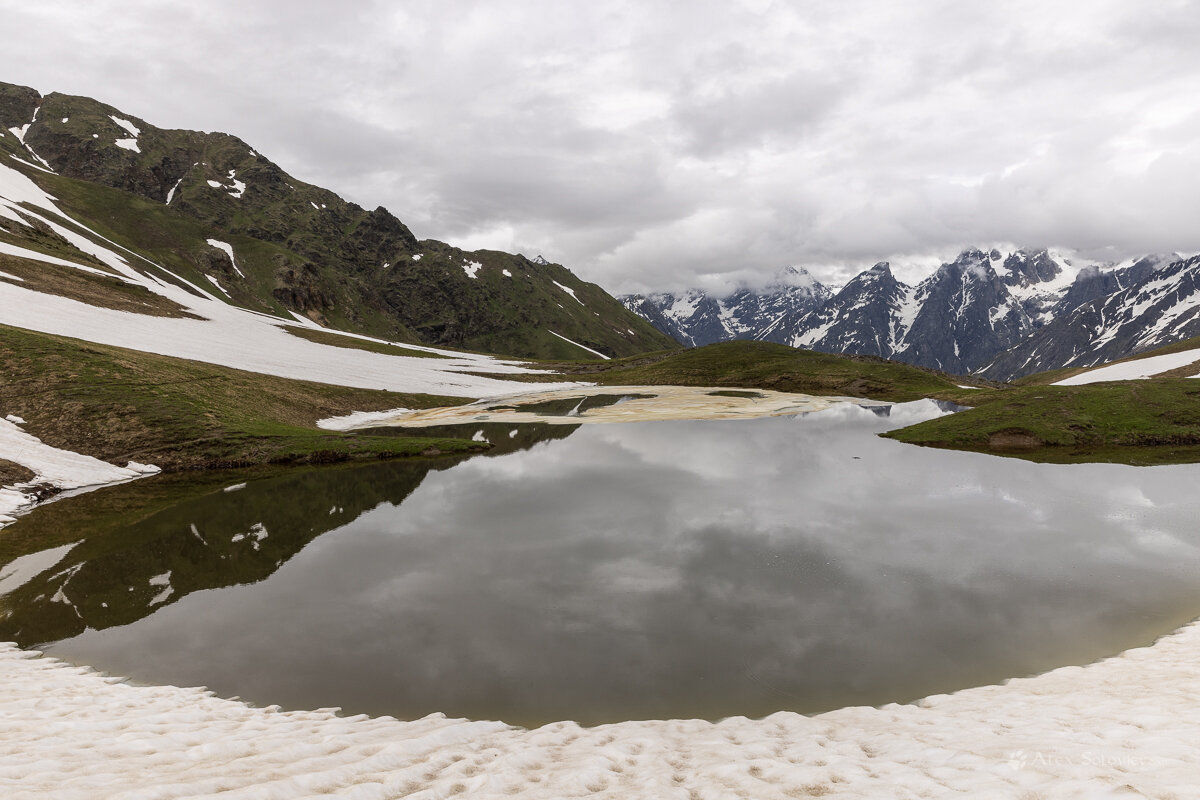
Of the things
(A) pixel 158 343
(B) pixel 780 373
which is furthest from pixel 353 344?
(B) pixel 780 373

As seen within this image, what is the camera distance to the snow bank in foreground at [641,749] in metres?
8.12

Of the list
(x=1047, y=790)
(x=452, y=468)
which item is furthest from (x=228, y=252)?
(x=1047, y=790)

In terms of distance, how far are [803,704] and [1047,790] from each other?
7070mm

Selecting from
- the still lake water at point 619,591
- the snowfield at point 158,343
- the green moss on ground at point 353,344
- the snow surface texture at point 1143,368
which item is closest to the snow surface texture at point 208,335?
the snowfield at point 158,343

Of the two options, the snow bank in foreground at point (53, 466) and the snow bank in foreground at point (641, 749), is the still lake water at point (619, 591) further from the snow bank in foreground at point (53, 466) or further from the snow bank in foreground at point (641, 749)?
the snow bank in foreground at point (53, 466)

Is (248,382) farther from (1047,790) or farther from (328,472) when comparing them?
(1047,790)

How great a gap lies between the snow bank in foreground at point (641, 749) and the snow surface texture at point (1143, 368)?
120 metres

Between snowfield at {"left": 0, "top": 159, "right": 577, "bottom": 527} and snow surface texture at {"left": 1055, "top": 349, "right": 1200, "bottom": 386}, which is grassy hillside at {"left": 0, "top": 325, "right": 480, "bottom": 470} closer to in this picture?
snowfield at {"left": 0, "top": 159, "right": 577, "bottom": 527}

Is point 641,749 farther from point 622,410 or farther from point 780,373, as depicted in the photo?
point 780,373

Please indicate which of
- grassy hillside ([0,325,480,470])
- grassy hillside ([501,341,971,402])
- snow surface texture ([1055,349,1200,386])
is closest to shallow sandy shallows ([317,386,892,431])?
grassy hillside ([501,341,971,402])

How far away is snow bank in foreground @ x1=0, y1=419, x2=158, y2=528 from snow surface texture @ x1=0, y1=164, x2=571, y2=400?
37.2 m

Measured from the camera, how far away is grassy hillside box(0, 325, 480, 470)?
136ft

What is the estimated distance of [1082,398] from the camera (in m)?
57.2

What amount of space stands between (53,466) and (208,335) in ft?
239
